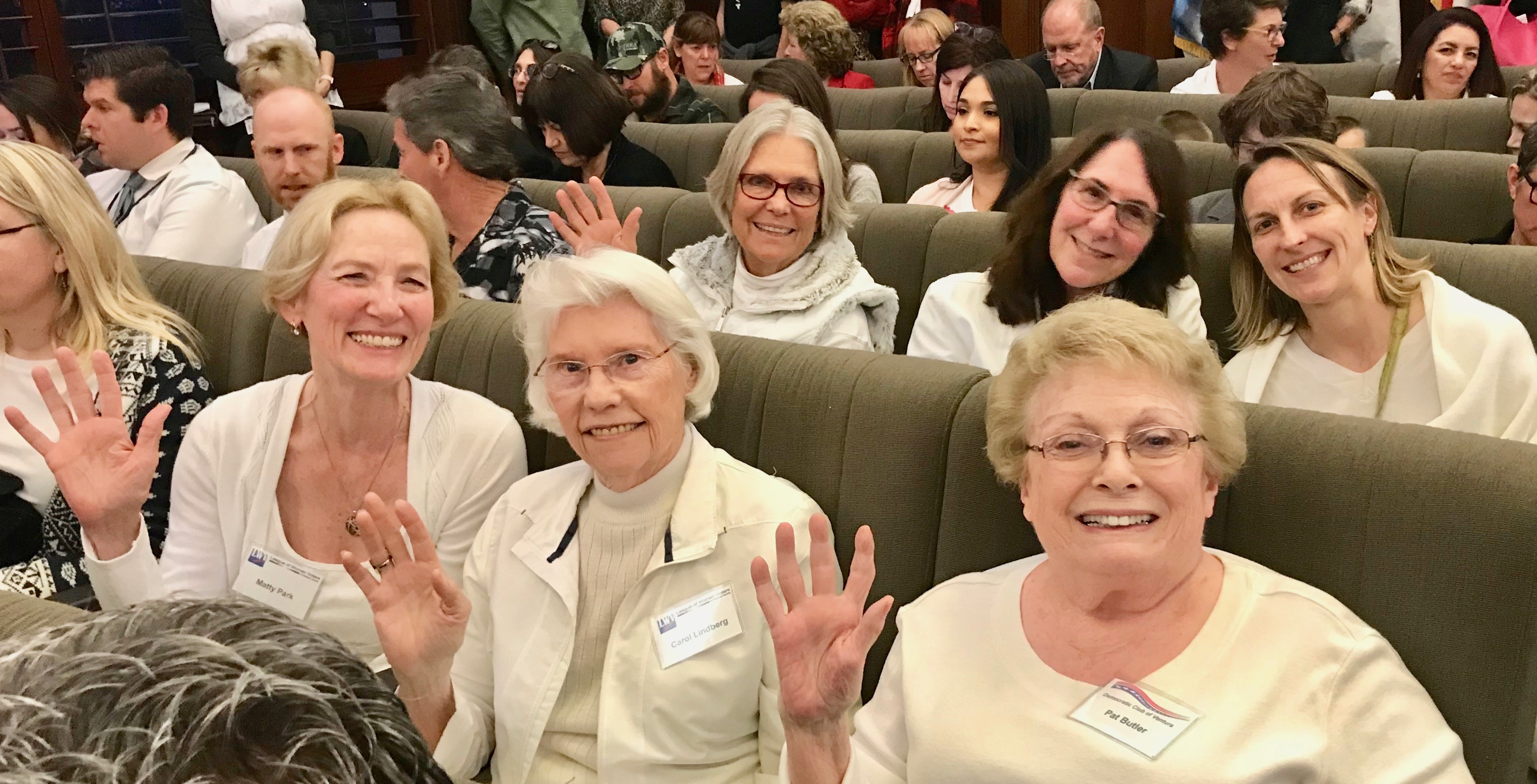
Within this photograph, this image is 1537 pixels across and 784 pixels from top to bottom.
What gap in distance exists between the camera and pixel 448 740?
6.01 ft

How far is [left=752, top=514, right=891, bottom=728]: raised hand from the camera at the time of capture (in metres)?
1.46

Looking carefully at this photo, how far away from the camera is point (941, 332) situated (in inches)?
105

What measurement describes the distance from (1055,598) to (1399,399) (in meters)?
0.94

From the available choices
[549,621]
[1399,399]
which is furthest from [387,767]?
[1399,399]

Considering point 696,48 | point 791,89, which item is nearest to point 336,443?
point 791,89

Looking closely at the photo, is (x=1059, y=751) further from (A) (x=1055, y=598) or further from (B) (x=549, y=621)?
(B) (x=549, y=621)

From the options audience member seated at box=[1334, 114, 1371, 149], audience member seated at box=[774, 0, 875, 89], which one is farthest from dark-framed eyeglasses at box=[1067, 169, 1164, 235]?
audience member seated at box=[774, 0, 875, 89]

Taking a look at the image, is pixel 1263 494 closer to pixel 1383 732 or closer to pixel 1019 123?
pixel 1383 732

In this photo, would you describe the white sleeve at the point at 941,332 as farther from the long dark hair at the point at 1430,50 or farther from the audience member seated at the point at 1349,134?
the long dark hair at the point at 1430,50

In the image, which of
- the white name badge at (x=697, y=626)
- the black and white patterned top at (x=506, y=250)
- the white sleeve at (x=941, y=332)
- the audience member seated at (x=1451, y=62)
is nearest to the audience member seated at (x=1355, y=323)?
the white sleeve at (x=941, y=332)

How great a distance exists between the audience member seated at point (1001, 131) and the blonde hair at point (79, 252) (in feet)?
7.30

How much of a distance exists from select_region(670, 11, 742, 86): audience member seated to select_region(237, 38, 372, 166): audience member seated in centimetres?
171

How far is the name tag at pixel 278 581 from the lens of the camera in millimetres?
2082

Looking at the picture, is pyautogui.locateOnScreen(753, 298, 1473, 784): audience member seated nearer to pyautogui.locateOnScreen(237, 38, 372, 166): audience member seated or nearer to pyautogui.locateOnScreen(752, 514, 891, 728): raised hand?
pyautogui.locateOnScreen(752, 514, 891, 728): raised hand
